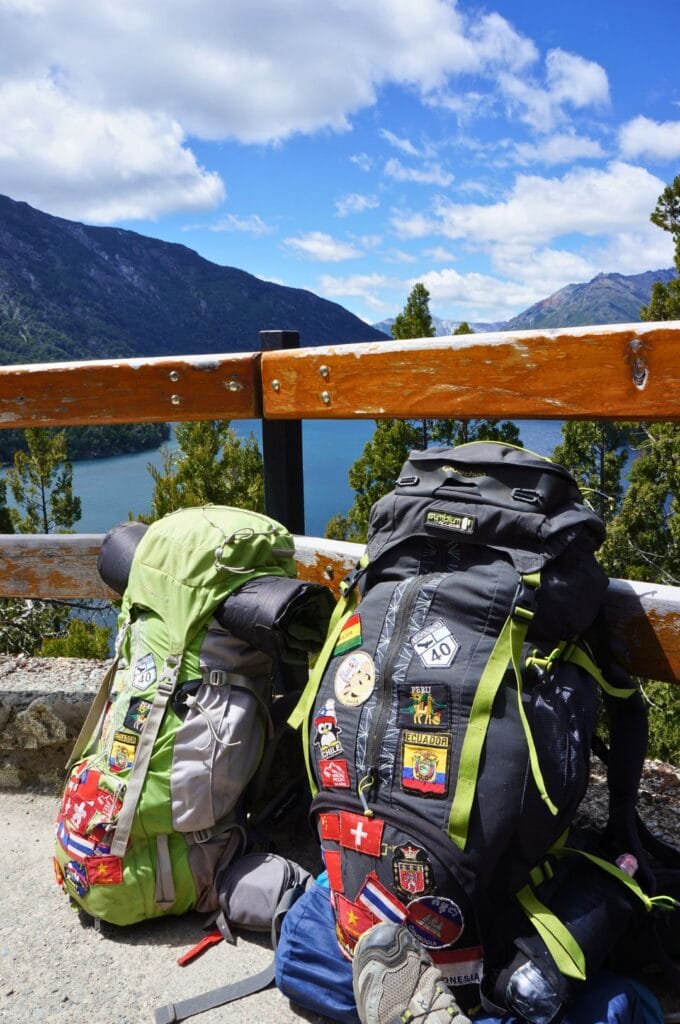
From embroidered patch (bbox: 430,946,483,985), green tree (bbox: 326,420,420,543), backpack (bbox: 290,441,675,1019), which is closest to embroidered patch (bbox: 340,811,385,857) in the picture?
backpack (bbox: 290,441,675,1019)

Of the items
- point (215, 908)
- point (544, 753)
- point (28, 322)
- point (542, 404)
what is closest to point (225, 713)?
point (215, 908)

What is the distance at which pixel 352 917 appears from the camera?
5.38ft

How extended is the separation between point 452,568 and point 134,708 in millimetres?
950

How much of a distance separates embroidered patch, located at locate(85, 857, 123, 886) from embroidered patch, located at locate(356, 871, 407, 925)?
2.40ft

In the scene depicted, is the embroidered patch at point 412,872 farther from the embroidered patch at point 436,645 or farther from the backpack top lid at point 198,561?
the backpack top lid at point 198,561

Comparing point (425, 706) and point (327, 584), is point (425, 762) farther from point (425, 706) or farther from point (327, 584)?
point (327, 584)

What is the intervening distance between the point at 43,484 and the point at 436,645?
34558 millimetres

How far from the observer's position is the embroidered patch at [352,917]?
5.28 feet

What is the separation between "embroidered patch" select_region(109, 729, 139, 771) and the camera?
6.81 feet

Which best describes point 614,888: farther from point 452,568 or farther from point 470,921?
point 452,568

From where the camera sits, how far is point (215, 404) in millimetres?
2768

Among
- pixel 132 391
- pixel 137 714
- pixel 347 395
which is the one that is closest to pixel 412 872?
pixel 137 714

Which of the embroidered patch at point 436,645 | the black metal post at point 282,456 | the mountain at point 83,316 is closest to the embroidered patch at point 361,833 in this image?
the embroidered patch at point 436,645

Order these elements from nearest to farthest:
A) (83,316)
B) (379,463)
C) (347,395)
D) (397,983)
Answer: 1. (397,983)
2. (347,395)
3. (379,463)
4. (83,316)
